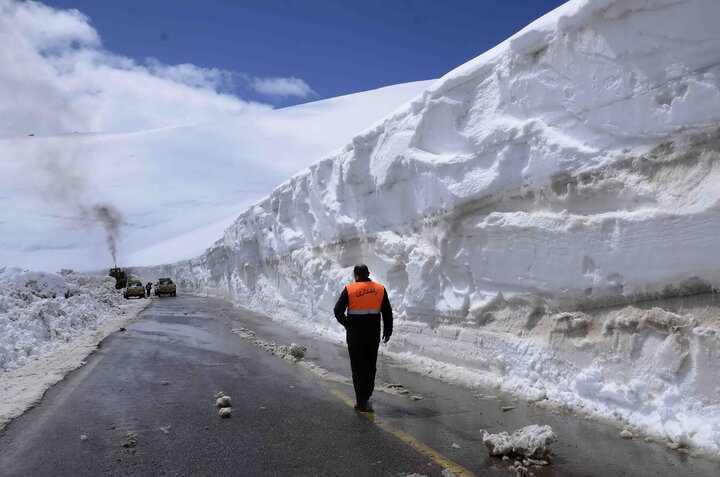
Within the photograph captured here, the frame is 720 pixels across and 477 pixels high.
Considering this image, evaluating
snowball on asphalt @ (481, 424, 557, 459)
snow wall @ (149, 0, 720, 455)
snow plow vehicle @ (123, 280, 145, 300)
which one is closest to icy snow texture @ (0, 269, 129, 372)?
snow wall @ (149, 0, 720, 455)

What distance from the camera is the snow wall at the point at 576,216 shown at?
15.4ft

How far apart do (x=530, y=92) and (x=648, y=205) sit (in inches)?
94.4

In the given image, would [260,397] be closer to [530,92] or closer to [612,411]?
[612,411]

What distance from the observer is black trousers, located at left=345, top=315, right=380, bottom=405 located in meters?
5.76

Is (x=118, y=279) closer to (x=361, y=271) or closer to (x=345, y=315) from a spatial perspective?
(x=345, y=315)

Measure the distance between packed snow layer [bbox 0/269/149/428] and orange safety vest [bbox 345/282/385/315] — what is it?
3.71 meters

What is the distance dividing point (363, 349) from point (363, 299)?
550mm

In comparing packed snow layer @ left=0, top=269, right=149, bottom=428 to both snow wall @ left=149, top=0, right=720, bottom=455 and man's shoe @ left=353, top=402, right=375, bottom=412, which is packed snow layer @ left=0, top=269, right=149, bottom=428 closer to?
man's shoe @ left=353, top=402, right=375, bottom=412

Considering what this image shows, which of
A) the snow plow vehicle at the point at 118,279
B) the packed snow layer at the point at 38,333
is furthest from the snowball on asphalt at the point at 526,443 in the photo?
the snow plow vehicle at the point at 118,279

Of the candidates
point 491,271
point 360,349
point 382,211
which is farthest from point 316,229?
point 360,349

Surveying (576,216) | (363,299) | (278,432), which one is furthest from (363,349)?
(576,216)

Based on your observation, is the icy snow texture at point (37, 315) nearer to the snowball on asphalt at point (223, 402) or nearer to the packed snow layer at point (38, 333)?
the packed snow layer at point (38, 333)

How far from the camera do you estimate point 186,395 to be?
654cm

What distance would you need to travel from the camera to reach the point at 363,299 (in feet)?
19.6
